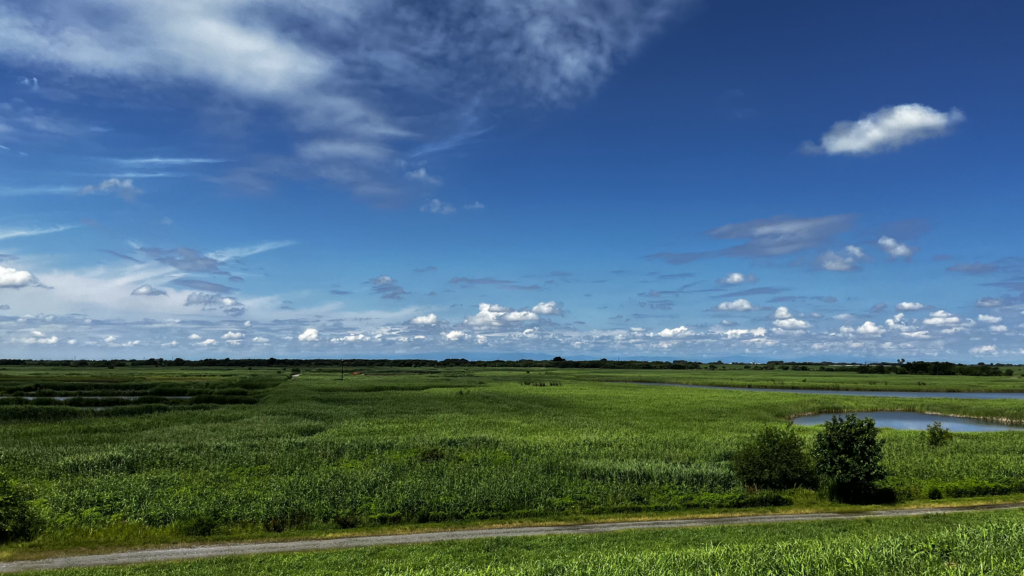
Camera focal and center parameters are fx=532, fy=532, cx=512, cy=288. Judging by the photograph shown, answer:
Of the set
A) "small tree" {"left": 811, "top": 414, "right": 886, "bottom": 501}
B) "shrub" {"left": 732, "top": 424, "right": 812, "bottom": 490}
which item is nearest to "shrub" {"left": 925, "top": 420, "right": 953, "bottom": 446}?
"small tree" {"left": 811, "top": 414, "right": 886, "bottom": 501}

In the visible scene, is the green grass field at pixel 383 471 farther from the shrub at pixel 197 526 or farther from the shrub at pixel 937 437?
the shrub at pixel 937 437

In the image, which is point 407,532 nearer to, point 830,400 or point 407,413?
point 407,413

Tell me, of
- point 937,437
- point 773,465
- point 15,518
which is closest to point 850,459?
point 773,465

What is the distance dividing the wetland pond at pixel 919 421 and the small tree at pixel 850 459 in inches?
1660

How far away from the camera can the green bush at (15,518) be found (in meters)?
24.9

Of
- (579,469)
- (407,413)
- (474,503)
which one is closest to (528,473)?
(579,469)

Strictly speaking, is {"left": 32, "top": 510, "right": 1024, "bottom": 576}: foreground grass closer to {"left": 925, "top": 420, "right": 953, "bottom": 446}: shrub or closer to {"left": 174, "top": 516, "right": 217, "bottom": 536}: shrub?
{"left": 174, "top": 516, "right": 217, "bottom": 536}: shrub

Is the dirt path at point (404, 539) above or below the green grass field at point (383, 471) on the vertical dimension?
below

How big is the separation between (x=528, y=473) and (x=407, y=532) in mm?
10732

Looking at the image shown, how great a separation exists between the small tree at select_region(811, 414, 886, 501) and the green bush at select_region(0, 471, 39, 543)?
1703 inches

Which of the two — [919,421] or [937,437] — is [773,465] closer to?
[937,437]

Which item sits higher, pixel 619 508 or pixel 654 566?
pixel 654 566

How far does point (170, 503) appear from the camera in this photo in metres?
28.5

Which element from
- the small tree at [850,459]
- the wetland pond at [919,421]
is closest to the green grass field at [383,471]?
the small tree at [850,459]
